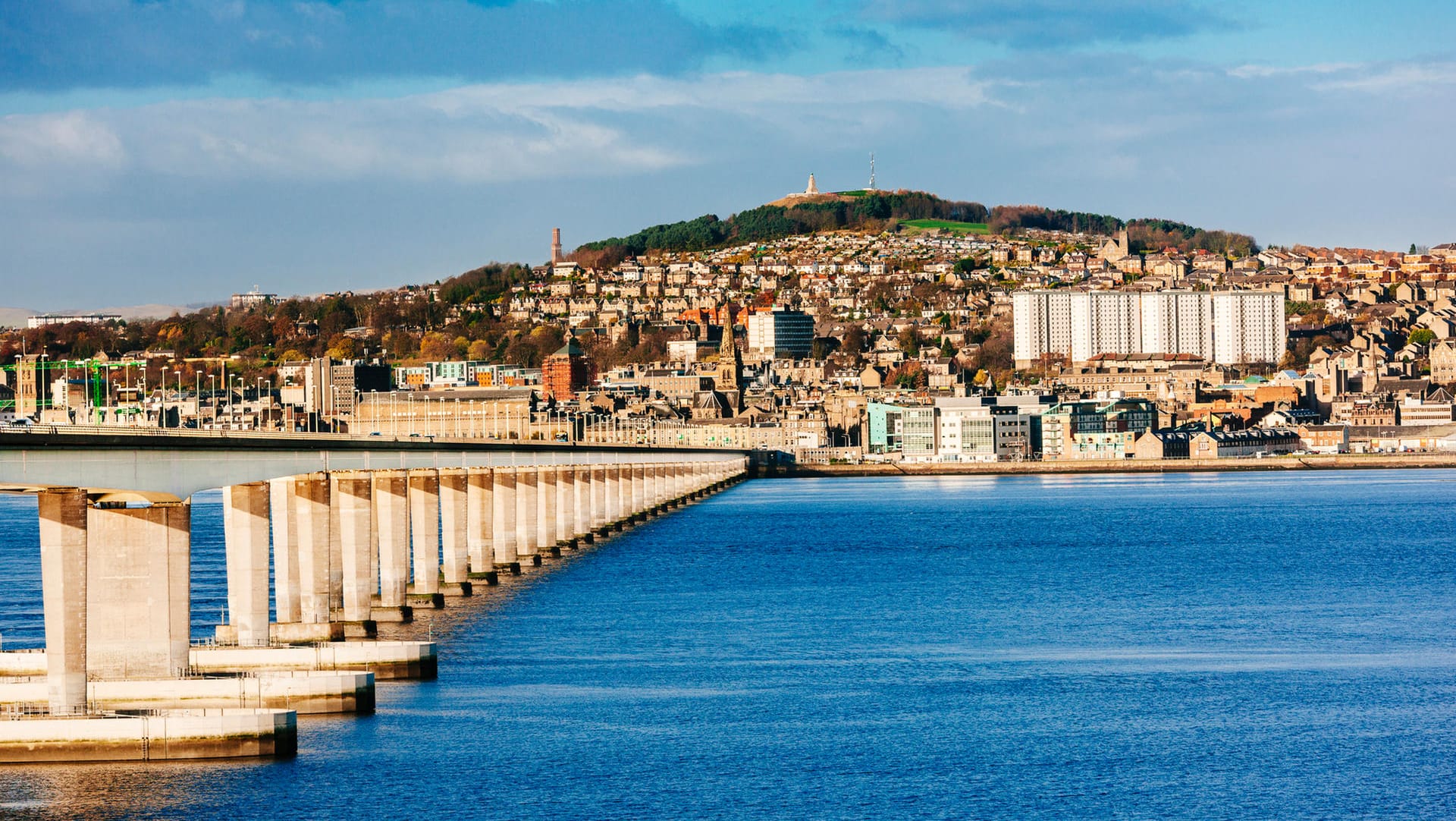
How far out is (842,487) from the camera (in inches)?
5807

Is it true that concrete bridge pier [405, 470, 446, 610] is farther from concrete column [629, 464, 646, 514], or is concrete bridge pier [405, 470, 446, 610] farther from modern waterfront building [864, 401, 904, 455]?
modern waterfront building [864, 401, 904, 455]

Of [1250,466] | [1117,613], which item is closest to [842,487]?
[1250,466]

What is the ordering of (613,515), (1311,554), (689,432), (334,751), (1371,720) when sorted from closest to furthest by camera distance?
(334,751)
(1371,720)
(1311,554)
(613,515)
(689,432)

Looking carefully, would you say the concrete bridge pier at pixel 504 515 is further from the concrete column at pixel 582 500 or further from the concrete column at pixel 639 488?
the concrete column at pixel 639 488

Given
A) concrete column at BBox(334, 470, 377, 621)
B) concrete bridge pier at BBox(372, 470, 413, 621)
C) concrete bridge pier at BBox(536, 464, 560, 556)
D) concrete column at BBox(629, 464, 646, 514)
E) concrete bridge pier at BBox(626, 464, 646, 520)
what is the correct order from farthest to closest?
concrete column at BBox(629, 464, 646, 514) → concrete bridge pier at BBox(626, 464, 646, 520) → concrete bridge pier at BBox(536, 464, 560, 556) → concrete bridge pier at BBox(372, 470, 413, 621) → concrete column at BBox(334, 470, 377, 621)

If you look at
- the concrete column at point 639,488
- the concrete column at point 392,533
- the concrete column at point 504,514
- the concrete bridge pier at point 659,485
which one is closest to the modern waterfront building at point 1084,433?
the concrete bridge pier at point 659,485

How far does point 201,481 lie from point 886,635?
1617 cm

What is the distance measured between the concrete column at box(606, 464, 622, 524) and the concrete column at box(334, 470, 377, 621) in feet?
153

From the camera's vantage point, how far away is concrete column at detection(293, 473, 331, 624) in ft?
128

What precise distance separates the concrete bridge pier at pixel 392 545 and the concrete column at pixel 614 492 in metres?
41.8

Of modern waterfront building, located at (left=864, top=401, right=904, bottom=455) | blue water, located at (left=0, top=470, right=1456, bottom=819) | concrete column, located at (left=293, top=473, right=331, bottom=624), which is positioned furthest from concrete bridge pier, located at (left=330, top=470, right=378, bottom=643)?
modern waterfront building, located at (left=864, top=401, right=904, bottom=455)

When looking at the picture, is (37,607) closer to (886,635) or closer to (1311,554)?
(886,635)

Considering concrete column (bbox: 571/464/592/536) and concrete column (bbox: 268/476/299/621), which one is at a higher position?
concrete column (bbox: 268/476/299/621)

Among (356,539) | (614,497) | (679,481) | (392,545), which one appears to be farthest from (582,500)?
(679,481)
